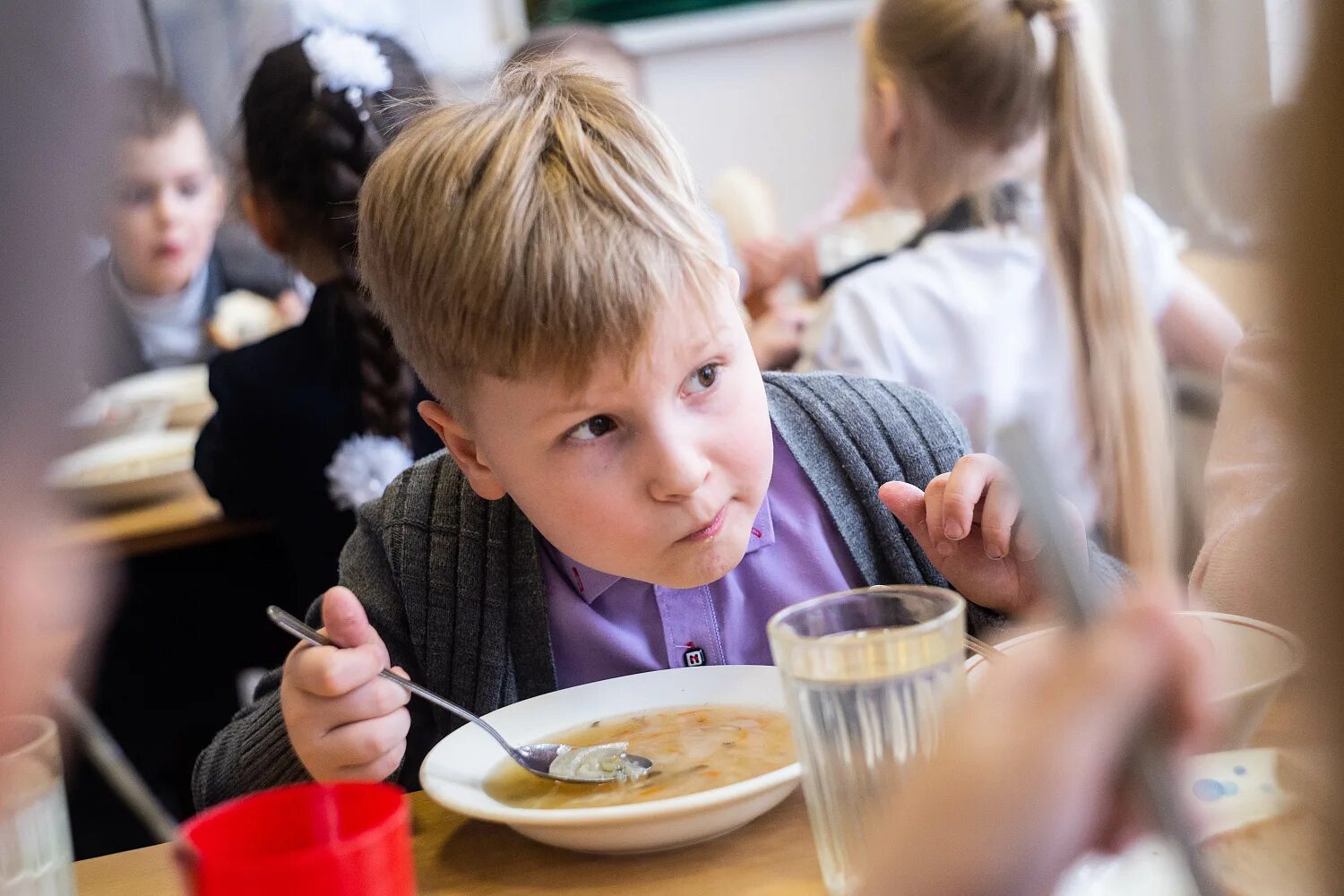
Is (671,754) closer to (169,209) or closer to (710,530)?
(710,530)

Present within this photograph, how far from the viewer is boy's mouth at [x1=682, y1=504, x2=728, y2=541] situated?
942 mm

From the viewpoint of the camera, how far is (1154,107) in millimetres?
3070

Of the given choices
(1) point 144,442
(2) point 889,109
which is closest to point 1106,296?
(2) point 889,109

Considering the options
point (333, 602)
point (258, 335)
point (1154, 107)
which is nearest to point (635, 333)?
point (333, 602)

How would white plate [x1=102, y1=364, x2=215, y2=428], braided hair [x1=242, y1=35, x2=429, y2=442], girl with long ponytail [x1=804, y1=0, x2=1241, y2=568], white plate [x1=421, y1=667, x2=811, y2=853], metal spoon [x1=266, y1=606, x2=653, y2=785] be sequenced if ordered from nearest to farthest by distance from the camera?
white plate [x1=421, y1=667, x2=811, y2=853] → metal spoon [x1=266, y1=606, x2=653, y2=785] → braided hair [x1=242, y1=35, x2=429, y2=442] → girl with long ponytail [x1=804, y1=0, x2=1241, y2=568] → white plate [x1=102, y1=364, x2=215, y2=428]

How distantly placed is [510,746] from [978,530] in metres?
0.38

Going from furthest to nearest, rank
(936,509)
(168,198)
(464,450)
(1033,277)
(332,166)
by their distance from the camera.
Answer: (168,198)
(1033,277)
(332,166)
(464,450)
(936,509)

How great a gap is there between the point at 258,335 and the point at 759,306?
44.2 inches

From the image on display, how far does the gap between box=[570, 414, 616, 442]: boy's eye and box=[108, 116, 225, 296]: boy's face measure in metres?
2.07

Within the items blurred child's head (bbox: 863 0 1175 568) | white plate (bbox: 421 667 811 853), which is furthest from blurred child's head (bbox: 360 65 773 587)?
blurred child's head (bbox: 863 0 1175 568)

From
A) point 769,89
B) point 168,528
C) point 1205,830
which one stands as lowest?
point 168,528

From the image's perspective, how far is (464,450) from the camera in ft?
3.48

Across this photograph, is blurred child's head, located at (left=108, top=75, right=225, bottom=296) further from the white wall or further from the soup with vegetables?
the soup with vegetables

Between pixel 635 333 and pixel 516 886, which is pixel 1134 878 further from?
pixel 635 333
